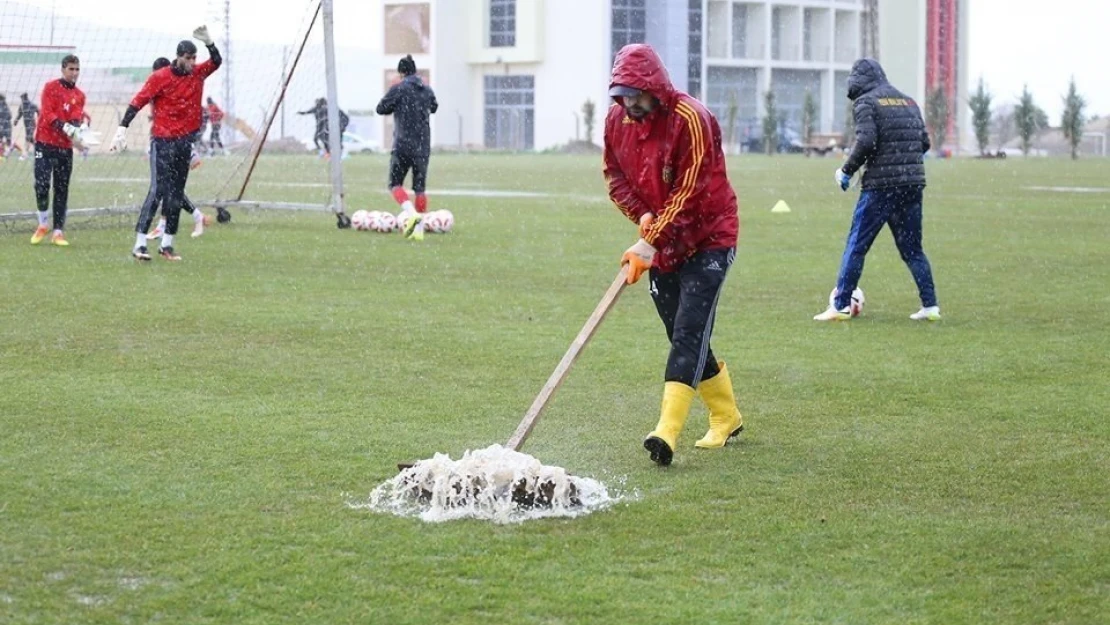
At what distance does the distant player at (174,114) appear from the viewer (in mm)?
14438

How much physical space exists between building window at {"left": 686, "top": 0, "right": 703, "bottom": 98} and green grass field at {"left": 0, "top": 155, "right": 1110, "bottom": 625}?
64737 millimetres

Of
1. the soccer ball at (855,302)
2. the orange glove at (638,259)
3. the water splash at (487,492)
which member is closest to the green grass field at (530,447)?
the water splash at (487,492)

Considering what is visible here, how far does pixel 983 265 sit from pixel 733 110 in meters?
59.5

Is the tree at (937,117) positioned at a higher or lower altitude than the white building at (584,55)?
lower

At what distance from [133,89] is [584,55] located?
54.2 metres

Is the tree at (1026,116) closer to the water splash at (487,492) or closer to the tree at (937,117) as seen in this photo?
the tree at (937,117)

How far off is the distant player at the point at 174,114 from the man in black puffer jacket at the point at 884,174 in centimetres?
632

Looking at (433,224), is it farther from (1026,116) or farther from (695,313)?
(1026,116)

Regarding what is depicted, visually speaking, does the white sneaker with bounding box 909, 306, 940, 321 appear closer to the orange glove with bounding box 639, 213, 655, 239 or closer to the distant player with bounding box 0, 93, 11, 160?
the orange glove with bounding box 639, 213, 655, 239

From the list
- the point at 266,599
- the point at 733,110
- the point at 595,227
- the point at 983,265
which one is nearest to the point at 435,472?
the point at 266,599

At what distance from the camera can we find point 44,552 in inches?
205

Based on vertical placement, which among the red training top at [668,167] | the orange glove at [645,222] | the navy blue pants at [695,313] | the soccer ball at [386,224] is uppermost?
the red training top at [668,167]

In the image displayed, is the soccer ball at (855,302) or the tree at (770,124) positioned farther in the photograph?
the tree at (770,124)

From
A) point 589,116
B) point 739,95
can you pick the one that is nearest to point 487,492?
point 589,116
